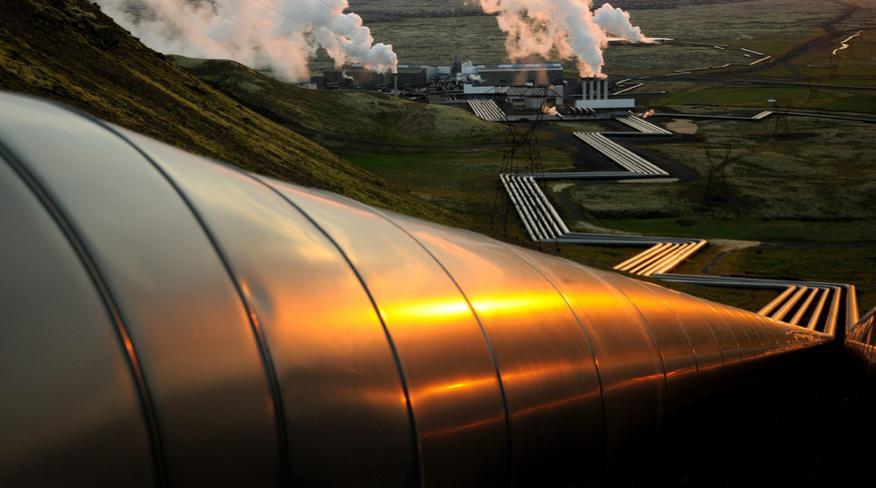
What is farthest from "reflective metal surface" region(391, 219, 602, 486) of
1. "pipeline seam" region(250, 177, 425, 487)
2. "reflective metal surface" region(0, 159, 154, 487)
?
"reflective metal surface" region(0, 159, 154, 487)

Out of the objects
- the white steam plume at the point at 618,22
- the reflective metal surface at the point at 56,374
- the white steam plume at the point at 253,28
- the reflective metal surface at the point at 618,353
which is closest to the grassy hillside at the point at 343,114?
the white steam plume at the point at 253,28

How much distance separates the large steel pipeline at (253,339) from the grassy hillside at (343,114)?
79906mm

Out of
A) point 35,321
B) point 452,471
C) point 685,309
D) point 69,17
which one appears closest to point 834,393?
point 685,309

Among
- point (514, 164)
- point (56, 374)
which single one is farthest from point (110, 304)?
point (514, 164)

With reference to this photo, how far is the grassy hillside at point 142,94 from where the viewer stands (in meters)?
34.5

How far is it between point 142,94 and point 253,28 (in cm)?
11195

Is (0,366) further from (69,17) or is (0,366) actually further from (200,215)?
(69,17)

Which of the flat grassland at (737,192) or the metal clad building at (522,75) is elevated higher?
the metal clad building at (522,75)

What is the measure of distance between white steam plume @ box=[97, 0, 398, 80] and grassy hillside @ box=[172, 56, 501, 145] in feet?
124

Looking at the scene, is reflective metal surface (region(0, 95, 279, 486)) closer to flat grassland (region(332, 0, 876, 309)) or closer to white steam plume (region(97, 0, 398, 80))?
flat grassland (region(332, 0, 876, 309))

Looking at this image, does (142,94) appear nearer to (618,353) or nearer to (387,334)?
(618,353)

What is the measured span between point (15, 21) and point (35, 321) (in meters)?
40.8

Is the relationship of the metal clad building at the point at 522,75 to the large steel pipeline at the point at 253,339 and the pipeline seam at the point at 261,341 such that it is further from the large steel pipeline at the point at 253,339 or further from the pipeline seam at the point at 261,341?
the pipeline seam at the point at 261,341

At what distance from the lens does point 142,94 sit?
4359 centimetres
